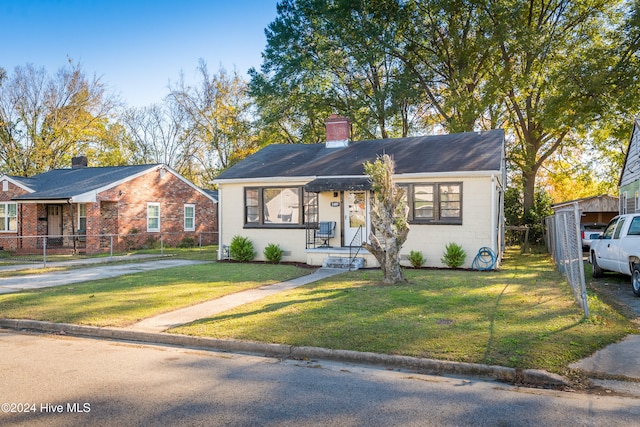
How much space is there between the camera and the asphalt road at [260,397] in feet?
13.5

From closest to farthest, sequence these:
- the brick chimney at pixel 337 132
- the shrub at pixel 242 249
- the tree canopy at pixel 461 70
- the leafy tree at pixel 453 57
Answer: the shrub at pixel 242 249
the brick chimney at pixel 337 132
the tree canopy at pixel 461 70
the leafy tree at pixel 453 57

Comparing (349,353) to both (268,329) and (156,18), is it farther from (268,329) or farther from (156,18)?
(156,18)

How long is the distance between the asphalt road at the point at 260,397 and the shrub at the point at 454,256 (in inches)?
392

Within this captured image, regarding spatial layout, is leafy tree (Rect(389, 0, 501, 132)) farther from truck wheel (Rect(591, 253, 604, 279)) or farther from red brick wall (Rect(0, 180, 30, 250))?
red brick wall (Rect(0, 180, 30, 250))

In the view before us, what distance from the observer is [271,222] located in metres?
17.8

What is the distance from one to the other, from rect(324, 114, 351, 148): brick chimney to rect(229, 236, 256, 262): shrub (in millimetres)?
5612

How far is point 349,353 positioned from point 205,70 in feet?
123

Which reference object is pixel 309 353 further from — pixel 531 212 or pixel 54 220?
pixel 54 220

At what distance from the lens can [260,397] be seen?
4.64 m

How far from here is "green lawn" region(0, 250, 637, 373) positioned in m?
6.06

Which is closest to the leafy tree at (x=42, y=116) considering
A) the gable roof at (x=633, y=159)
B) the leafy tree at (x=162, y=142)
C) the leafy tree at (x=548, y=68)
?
the leafy tree at (x=162, y=142)

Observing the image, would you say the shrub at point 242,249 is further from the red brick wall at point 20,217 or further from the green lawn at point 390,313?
the red brick wall at point 20,217

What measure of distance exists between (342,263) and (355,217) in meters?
2.17

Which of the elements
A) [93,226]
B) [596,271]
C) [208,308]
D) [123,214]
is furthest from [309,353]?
[123,214]
